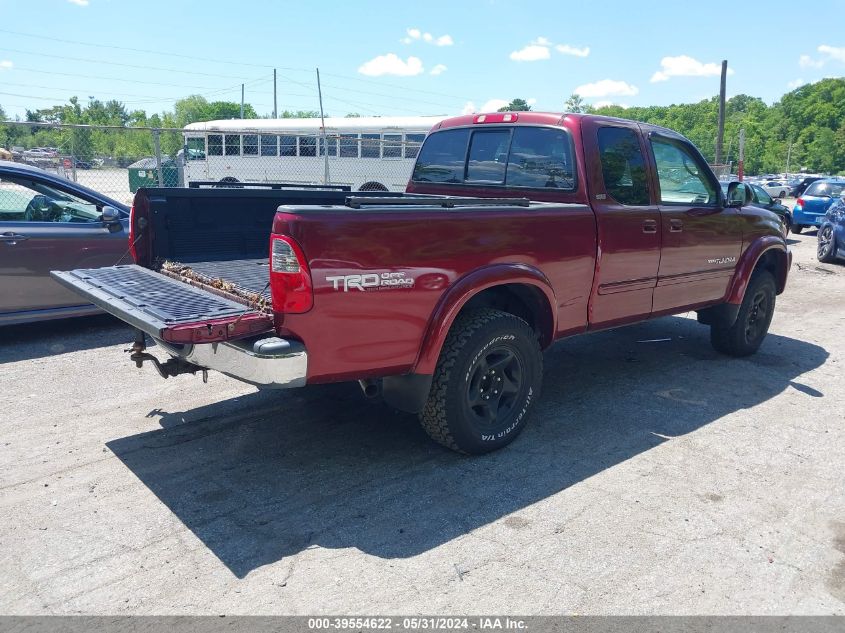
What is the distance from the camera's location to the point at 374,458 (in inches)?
168

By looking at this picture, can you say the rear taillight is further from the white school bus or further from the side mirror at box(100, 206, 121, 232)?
the white school bus

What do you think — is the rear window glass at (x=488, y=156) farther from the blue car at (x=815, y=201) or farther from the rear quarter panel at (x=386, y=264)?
the blue car at (x=815, y=201)

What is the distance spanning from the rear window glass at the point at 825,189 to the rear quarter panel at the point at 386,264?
1863cm

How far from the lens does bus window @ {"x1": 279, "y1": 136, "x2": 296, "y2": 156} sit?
21.8 m

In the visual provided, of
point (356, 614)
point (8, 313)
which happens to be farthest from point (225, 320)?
point (8, 313)

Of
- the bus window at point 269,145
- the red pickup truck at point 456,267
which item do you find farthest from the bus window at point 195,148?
the red pickup truck at point 456,267

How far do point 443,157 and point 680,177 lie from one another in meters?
1.95

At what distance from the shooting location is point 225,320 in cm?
331

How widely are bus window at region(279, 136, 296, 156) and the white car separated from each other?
27.2 metres

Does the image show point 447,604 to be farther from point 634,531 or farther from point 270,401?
point 270,401

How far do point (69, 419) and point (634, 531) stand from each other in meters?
3.67

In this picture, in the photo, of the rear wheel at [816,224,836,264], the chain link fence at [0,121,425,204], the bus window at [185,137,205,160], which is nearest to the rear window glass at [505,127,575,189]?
the rear wheel at [816,224,836,264]

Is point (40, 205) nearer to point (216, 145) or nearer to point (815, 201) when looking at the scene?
point (216, 145)

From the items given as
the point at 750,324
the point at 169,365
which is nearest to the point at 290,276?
the point at 169,365
